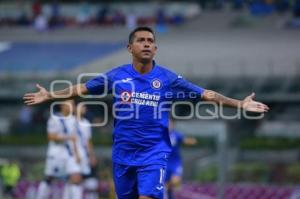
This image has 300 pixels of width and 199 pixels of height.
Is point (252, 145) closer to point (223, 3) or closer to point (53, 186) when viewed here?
point (53, 186)

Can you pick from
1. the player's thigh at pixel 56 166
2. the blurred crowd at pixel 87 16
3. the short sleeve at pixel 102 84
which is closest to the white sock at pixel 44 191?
the player's thigh at pixel 56 166

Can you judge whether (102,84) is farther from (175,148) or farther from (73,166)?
(175,148)

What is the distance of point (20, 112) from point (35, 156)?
26.8ft

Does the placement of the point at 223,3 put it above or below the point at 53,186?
above

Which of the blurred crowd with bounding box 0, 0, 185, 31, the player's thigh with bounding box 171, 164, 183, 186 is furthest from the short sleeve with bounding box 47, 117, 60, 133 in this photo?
the blurred crowd with bounding box 0, 0, 185, 31

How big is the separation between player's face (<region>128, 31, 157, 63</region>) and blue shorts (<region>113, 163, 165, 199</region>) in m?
0.99

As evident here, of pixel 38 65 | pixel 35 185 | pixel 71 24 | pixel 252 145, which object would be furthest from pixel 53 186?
pixel 71 24

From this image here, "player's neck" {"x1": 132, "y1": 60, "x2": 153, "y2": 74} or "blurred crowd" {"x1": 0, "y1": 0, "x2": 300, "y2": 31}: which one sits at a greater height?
"blurred crowd" {"x1": 0, "y1": 0, "x2": 300, "y2": 31}

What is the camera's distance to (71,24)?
35.8m

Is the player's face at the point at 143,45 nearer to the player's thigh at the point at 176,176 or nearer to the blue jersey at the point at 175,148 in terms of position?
the blue jersey at the point at 175,148

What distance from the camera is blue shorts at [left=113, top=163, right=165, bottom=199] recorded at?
8773mm

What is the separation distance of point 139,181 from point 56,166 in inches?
268

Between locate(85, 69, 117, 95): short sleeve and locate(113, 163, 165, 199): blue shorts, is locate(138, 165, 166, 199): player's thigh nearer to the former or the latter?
locate(113, 163, 165, 199): blue shorts

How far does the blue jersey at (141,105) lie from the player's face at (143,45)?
226mm
